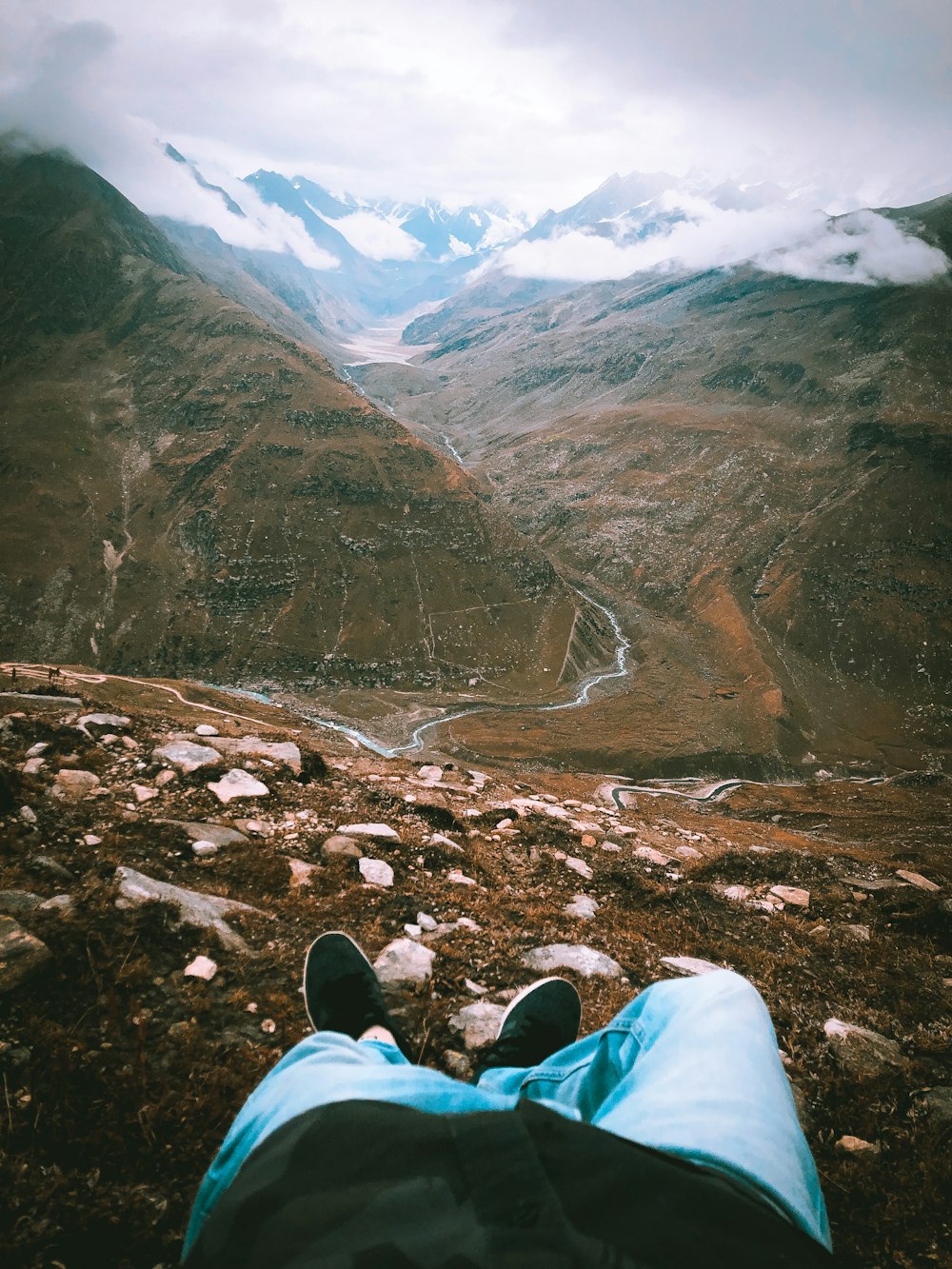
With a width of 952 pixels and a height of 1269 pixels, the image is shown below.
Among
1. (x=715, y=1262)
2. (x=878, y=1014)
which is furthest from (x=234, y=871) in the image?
(x=878, y=1014)

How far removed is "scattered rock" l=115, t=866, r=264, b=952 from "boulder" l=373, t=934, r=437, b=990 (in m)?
1.65

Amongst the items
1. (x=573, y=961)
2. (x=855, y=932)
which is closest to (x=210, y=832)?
(x=573, y=961)

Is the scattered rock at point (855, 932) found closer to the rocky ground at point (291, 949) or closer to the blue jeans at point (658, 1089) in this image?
the rocky ground at point (291, 949)

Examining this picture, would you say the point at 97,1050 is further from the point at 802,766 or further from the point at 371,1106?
the point at 802,766

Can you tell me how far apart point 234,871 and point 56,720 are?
21.8ft

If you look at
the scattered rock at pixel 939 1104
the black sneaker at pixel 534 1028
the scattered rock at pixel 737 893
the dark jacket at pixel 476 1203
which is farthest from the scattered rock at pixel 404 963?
the scattered rock at pixel 737 893

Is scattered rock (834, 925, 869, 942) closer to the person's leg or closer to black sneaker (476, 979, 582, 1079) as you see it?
black sneaker (476, 979, 582, 1079)

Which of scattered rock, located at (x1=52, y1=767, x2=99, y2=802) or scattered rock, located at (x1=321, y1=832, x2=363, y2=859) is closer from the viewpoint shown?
scattered rock, located at (x1=52, y1=767, x2=99, y2=802)

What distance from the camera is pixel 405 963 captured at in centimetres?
709

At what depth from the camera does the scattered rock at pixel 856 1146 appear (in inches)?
211

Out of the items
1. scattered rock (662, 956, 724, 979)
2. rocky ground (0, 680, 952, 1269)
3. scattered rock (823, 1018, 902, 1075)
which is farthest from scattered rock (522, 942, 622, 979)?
scattered rock (823, 1018, 902, 1075)

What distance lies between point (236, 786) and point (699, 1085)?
1031 cm

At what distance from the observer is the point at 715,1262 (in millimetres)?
2152

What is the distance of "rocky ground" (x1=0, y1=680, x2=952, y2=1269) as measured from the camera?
3883 mm
